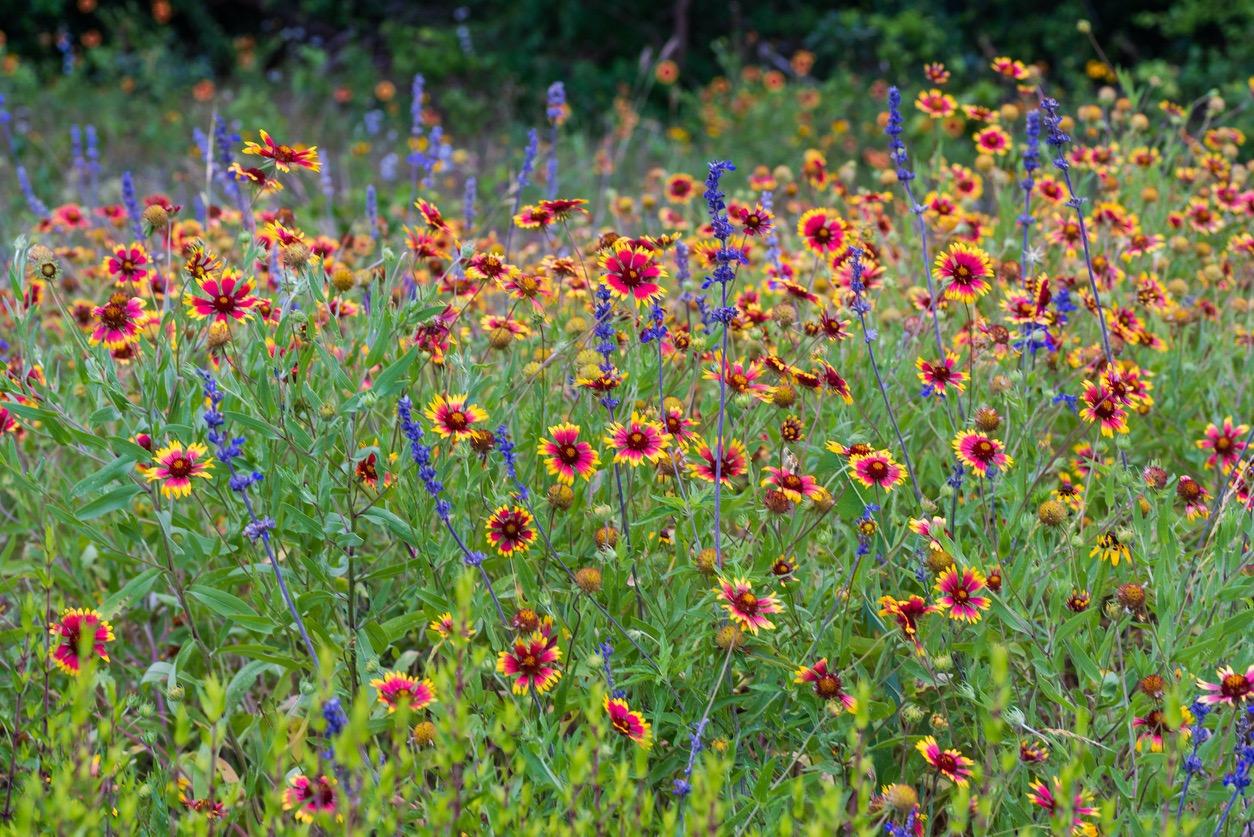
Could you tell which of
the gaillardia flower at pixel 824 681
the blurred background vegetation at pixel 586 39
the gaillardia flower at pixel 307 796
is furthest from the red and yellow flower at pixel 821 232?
the blurred background vegetation at pixel 586 39

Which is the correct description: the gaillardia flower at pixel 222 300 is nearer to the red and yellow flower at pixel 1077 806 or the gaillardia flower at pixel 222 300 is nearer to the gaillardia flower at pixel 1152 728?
the red and yellow flower at pixel 1077 806

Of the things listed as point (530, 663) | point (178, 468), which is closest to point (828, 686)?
point (530, 663)

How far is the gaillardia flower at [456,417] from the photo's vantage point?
203 cm

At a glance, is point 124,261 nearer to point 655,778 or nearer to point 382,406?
point 382,406

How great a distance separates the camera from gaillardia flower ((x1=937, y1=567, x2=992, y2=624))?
196 cm

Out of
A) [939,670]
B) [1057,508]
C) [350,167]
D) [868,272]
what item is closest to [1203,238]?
[868,272]

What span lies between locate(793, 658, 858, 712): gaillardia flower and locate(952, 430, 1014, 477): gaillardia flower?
18.7 inches

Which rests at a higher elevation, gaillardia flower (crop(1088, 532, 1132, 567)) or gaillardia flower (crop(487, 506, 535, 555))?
gaillardia flower (crop(487, 506, 535, 555))

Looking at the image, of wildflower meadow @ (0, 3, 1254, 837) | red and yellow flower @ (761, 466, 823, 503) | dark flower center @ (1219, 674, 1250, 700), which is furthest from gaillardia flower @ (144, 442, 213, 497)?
dark flower center @ (1219, 674, 1250, 700)

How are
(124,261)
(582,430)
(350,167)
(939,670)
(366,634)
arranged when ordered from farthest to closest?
(350,167) → (124,261) → (582,430) → (366,634) → (939,670)

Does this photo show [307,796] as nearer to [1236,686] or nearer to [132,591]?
[132,591]

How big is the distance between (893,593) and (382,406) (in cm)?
108

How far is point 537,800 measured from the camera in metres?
2.03

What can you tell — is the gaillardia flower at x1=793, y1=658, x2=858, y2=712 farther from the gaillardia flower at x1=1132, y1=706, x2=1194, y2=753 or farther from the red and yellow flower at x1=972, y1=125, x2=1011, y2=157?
the red and yellow flower at x1=972, y1=125, x2=1011, y2=157
